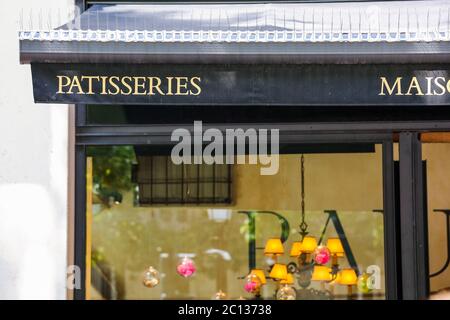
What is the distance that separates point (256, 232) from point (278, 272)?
0.79 meters

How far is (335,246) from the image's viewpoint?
953 cm

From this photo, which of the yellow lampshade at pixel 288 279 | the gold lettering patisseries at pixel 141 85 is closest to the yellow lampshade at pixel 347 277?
the yellow lampshade at pixel 288 279

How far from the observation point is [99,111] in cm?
727

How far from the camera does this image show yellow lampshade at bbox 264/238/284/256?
9641 millimetres

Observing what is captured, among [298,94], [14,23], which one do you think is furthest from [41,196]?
[298,94]

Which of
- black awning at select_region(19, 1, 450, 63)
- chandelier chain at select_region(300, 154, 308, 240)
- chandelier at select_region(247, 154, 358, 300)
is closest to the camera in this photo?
black awning at select_region(19, 1, 450, 63)

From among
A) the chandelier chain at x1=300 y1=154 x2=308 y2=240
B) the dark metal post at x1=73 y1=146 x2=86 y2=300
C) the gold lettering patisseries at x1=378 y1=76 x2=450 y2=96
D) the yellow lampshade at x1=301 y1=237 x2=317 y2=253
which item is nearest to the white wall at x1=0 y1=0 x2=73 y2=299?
the dark metal post at x1=73 y1=146 x2=86 y2=300

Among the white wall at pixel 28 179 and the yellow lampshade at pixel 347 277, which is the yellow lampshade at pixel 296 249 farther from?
the white wall at pixel 28 179

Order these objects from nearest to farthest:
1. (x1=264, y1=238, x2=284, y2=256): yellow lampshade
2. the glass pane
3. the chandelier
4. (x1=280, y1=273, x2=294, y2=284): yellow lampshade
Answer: the glass pane, the chandelier, (x1=264, y1=238, x2=284, y2=256): yellow lampshade, (x1=280, y1=273, x2=294, y2=284): yellow lampshade

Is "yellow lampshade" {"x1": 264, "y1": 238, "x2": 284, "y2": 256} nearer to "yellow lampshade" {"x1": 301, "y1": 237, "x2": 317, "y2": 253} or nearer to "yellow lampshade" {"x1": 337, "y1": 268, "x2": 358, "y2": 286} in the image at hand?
"yellow lampshade" {"x1": 301, "y1": 237, "x2": 317, "y2": 253}

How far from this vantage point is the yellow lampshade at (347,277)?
951cm

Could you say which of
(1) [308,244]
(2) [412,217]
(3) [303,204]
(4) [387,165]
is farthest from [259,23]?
(1) [308,244]

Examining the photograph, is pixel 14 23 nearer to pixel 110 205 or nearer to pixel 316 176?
pixel 316 176

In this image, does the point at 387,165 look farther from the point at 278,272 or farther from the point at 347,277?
the point at 278,272
